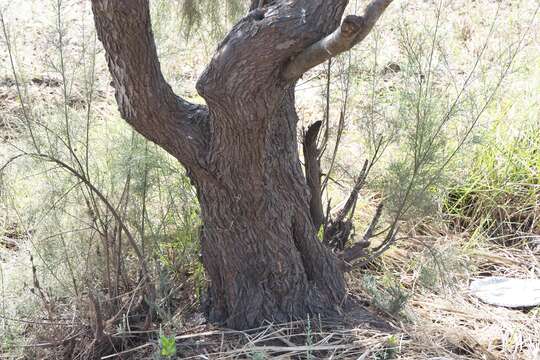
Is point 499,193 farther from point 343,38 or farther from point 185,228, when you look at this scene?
point 343,38

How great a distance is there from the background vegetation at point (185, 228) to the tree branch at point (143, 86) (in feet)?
1.13

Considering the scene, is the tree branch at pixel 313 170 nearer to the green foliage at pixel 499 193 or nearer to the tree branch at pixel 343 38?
the tree branch at pixel 343 38

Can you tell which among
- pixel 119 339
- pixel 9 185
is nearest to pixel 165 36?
pixel 9 185

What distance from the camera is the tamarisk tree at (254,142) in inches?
80.4

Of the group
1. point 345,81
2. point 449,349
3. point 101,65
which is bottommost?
point 449,349

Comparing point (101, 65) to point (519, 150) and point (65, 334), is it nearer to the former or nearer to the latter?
point (65, 334)

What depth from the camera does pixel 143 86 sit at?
2.19m

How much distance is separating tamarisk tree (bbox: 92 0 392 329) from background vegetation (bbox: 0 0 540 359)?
0.16 m

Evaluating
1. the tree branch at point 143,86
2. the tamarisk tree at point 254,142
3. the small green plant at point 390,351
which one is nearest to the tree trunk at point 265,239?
the tamarisk tree at point 254,142

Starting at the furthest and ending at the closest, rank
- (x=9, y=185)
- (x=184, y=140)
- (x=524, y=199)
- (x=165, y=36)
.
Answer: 1. (x=524, y=199)
2. (x=9, y=185)
3. (x=165, y=36)
4. (x=184, y=140)

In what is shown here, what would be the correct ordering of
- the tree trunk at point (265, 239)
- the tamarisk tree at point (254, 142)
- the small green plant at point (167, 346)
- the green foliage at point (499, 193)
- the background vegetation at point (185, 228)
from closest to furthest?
the tamarisk tree at point (254, 142) → the small green plant at point (167, 346) → the tree trunk at point (265, 239) → the background vegetation at point (185, 228) → the green foliage at point (499, 193)

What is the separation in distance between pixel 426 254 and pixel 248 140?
1.41 m

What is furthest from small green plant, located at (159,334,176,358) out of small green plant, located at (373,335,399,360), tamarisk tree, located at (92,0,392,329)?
small green plant, located at (373,335,399,360)

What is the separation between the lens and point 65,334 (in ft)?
8.71
